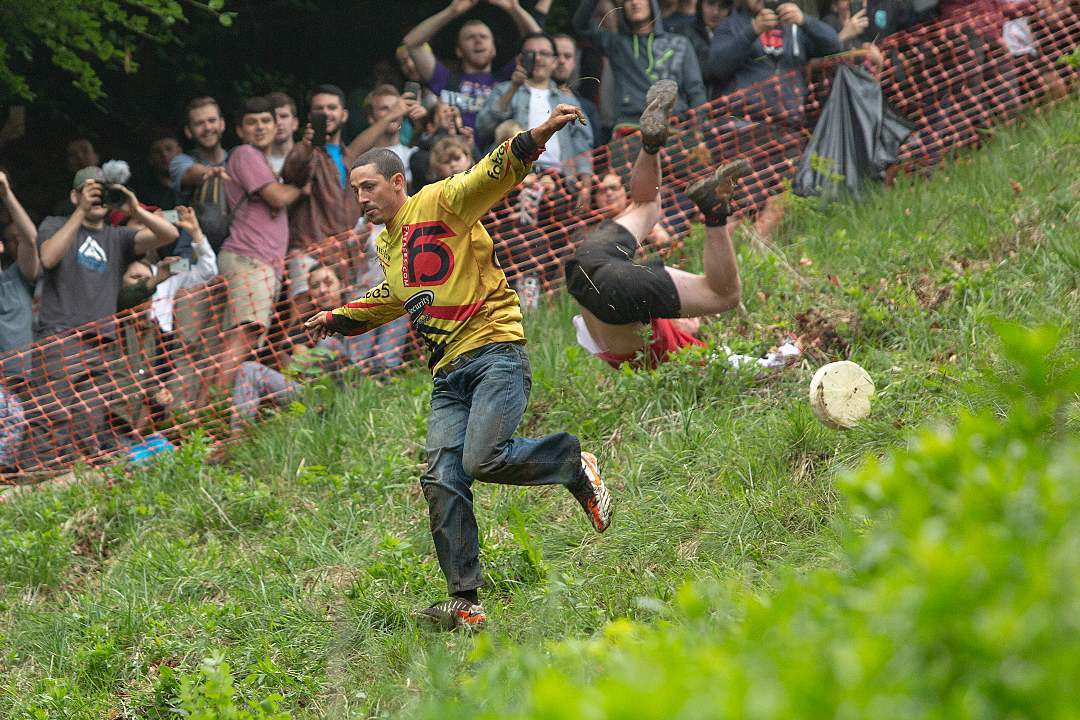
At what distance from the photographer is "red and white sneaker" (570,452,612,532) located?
5.54m

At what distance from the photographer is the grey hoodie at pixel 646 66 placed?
9.91 meters

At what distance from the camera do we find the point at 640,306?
22.0ft

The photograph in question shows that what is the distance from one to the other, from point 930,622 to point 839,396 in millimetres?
4148

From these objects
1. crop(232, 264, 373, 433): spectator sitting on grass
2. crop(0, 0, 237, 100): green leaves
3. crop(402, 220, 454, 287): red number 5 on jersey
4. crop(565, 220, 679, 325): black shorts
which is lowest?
crop(232, 264, 373, 433): spectator sitting on grass

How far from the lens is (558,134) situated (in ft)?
31.4

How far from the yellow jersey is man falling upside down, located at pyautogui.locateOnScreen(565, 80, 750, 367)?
123cm

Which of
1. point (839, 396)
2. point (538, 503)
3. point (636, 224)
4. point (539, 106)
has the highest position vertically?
point (539, 106)

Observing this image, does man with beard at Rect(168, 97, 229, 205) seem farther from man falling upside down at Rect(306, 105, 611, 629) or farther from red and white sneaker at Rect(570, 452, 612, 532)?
red and white sneaker at Rect(570, 452, 612, 532)

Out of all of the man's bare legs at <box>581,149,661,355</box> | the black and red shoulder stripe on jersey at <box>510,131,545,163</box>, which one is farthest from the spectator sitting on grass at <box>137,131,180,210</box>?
the black and red shoulder stripe on jersey at <box>510,131,545,163</box>

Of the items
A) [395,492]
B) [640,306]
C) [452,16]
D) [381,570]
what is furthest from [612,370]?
[452,16]

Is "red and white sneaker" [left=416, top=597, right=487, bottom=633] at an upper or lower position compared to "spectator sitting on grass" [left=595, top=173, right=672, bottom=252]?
lower

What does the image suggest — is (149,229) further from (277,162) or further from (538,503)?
(538,503)

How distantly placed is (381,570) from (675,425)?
1.72 meters

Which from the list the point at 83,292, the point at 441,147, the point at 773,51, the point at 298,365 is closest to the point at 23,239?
the point at 83,292
